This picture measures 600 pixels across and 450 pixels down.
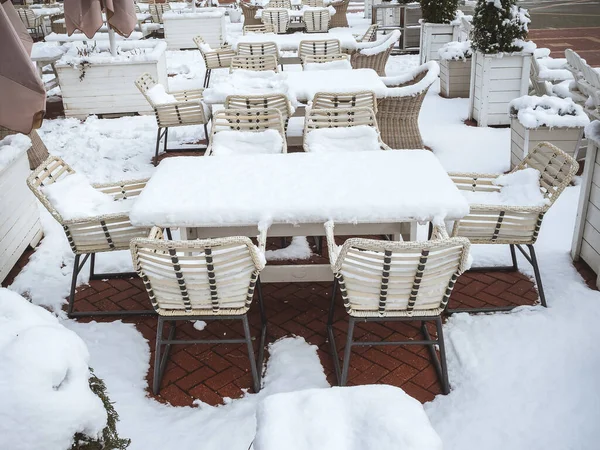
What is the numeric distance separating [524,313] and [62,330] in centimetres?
281

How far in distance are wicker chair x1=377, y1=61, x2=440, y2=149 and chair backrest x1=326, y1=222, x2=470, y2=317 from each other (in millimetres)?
3164

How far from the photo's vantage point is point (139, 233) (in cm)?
374

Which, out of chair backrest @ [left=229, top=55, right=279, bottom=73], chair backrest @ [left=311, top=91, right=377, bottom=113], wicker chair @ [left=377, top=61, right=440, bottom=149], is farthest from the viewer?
chair backrest @ [left=229, top=55, right=279, bottom=73]

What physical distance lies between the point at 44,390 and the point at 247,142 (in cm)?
310

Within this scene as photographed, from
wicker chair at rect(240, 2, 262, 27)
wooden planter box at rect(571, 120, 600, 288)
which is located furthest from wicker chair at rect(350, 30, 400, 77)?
wicker chair at rect(240, 2, 262, 27)

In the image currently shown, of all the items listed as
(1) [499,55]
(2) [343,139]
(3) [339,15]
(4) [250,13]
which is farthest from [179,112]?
(3) [339,15]

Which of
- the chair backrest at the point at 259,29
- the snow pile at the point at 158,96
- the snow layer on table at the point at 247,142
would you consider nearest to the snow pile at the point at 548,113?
the snow layer on table at the point at 247,142

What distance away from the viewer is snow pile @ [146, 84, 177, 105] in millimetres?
6266

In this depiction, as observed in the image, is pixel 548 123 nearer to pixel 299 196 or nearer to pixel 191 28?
pixel 299 196

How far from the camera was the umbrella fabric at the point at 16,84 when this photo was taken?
204 cm

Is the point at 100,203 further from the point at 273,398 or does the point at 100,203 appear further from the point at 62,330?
the point at 273,398

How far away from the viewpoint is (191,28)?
13.5 metres

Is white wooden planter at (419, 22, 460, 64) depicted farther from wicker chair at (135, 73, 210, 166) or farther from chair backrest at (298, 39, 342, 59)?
wicker chair at (135, 73, 210, 166)

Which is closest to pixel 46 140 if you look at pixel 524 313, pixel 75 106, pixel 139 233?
pixel 75 106
